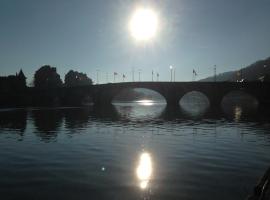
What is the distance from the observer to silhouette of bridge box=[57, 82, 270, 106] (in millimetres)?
143875

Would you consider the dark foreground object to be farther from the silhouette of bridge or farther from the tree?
the tree

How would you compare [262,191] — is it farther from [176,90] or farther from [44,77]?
[44,77]

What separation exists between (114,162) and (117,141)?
11.8m

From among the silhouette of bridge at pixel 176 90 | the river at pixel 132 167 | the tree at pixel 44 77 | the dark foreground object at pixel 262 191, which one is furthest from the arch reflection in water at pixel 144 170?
the tree at pixel 44 77

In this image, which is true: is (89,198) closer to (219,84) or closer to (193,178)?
(193,178)

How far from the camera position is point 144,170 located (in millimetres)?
24141

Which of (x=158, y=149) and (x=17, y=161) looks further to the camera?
(x=158, y=149)

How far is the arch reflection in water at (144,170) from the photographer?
2068 centimetres

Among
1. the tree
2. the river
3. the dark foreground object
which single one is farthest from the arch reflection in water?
the tree

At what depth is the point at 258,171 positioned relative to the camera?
23.2m

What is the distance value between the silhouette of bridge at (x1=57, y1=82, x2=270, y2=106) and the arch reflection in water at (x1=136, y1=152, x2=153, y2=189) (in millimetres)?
122628

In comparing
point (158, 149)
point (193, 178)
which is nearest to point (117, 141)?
point (158, 149)

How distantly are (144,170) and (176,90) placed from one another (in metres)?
131

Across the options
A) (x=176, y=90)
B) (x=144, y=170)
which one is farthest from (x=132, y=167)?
(x=176, y=90)
